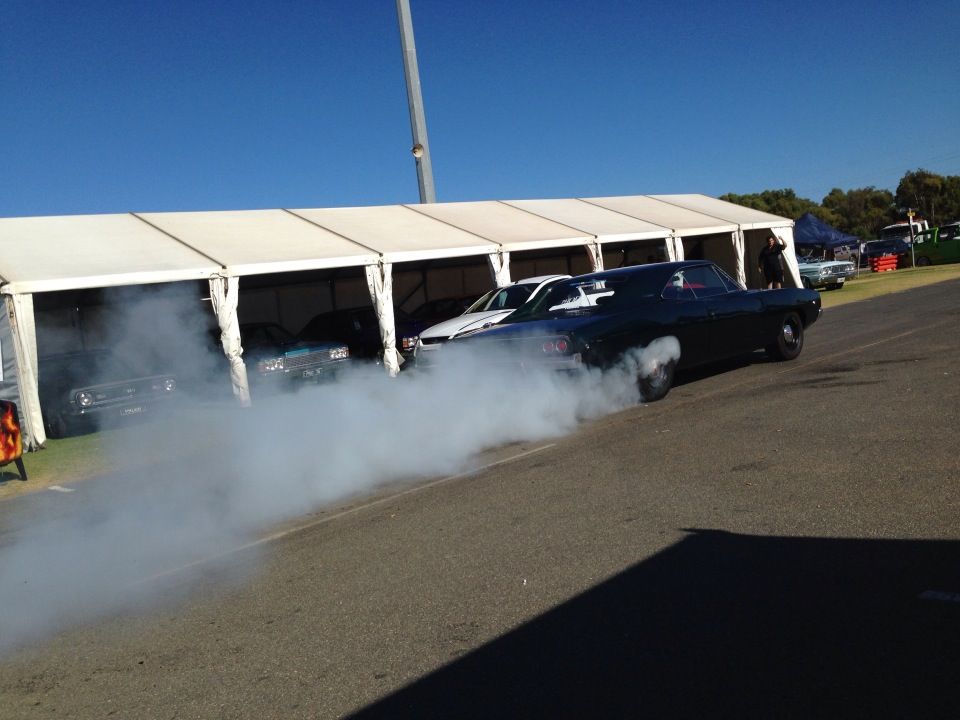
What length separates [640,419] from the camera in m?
7.55

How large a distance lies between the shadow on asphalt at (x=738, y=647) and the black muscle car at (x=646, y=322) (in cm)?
408

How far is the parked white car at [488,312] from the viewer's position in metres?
11.8

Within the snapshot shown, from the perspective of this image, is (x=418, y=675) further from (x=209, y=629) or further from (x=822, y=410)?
(x=822, y=410)

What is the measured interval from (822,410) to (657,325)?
1908 millimetres

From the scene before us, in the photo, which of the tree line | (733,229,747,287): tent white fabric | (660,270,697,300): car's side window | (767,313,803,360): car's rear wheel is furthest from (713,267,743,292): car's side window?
the tree line

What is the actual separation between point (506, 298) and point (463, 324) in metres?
1.56

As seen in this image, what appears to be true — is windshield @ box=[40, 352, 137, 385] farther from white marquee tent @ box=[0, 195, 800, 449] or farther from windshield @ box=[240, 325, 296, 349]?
windshield @ box=[240, 325, 296, 349]

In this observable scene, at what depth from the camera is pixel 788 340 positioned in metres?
10.3

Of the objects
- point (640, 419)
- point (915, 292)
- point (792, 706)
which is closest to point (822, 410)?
point (640, 419)

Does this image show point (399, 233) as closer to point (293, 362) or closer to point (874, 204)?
point (293, 362)

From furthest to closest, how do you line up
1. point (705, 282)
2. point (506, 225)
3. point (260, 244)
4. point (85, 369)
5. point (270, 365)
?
point (506, 225)
point (260, 244)
point (270, 365)
point (85, 369)
point (705, 282)

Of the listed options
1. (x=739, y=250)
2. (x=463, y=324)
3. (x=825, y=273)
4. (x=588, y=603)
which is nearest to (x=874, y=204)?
(x=825, y=273)

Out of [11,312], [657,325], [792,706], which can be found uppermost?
[11,312]

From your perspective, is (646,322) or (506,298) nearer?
(646,322)
